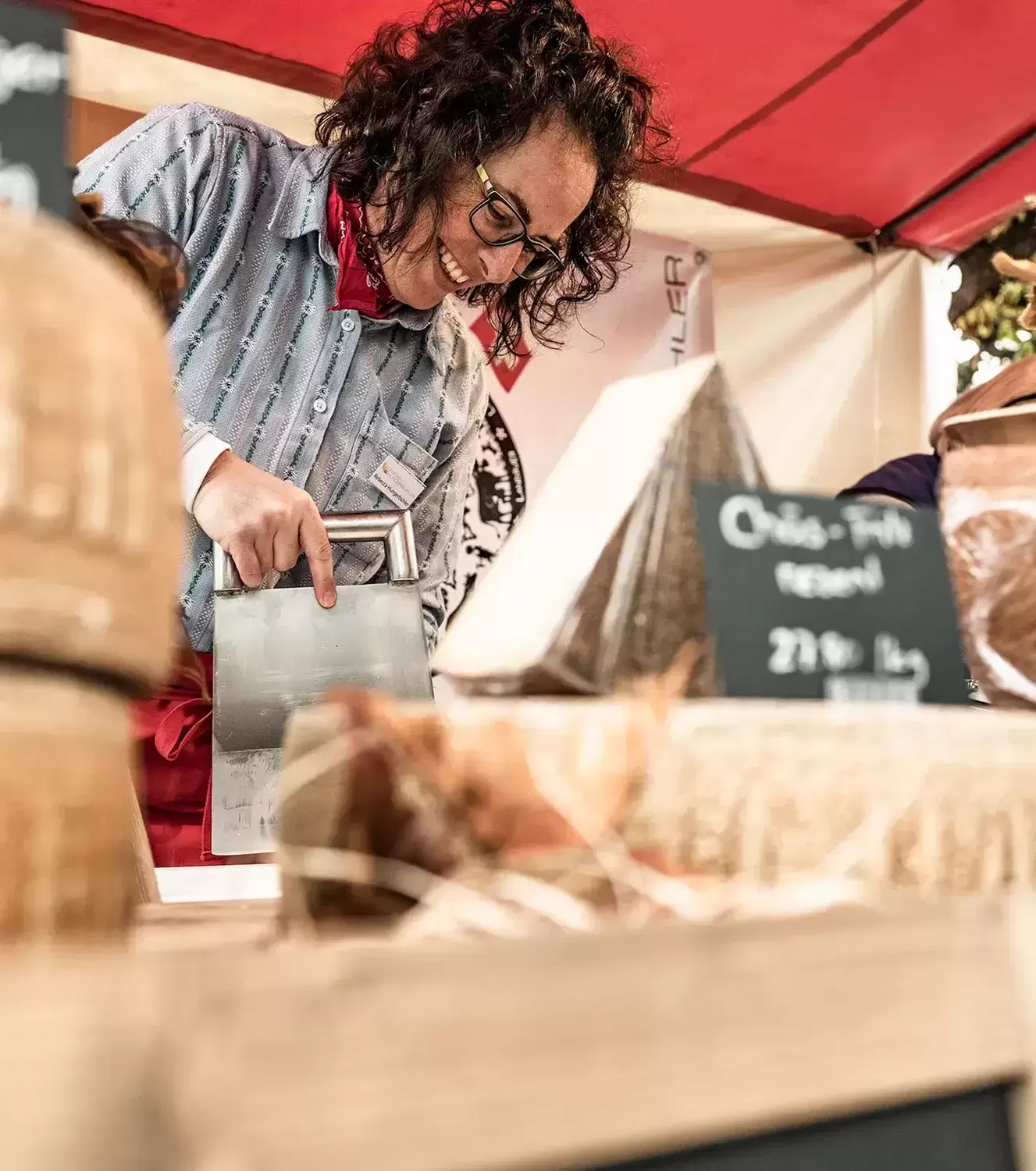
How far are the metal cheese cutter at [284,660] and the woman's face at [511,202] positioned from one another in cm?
70

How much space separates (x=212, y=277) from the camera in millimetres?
1496

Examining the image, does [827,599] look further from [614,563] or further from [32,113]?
[32,113]

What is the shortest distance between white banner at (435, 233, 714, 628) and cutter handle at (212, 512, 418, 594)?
1111mm

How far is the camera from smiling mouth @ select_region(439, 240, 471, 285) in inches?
59.8

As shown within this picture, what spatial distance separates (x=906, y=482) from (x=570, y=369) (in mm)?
1504

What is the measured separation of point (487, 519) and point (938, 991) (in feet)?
6.95

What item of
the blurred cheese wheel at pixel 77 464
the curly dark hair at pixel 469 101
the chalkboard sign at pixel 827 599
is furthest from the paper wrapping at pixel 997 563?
the curly dark hair at pixel 469 101

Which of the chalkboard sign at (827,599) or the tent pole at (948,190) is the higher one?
the tent pole at (948,190)

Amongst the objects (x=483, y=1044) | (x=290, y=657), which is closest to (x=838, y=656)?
(x=483, y=1044)

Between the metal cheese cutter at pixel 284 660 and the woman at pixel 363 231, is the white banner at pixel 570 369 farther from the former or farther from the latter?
the metal cheese cutter at pixel 284 660

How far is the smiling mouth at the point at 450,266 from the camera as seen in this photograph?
4.99 ft

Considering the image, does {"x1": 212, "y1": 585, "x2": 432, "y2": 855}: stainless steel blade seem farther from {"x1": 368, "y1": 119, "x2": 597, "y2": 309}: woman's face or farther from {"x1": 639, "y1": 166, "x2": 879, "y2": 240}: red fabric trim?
{"x1": 639, "y1": 166, "x2": 879, "y2": 240}: red fabric trim

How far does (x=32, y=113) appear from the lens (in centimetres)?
33

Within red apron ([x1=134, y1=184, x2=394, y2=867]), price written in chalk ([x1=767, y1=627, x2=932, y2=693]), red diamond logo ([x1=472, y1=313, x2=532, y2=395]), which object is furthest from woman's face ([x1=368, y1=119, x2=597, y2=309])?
price written in chalk ([x1=767, y1=627, x2=932, y2=693])
